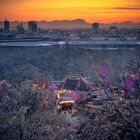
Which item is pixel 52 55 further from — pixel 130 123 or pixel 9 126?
pixel 130 123

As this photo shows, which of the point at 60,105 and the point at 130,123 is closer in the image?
the point at 130,123

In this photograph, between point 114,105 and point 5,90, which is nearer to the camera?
point 114,105

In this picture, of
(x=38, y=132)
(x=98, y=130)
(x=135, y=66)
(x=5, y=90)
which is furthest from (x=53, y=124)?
(x=5, y=90)

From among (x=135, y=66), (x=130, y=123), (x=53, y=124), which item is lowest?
(x=53, y=124)

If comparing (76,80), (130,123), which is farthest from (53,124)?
(76,80)

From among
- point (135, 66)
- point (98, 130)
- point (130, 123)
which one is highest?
point (135, 66)

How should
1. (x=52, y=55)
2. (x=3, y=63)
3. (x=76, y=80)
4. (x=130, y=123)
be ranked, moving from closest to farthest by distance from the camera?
(x=130, y=123), (x=76, y=80), (x=3, y=63), (x=52, y=55)

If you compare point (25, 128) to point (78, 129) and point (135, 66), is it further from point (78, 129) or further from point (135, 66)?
point (135, 66)

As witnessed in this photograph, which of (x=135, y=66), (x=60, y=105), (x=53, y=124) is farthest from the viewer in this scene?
(x=60, y=105)

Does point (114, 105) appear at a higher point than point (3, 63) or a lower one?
higher
